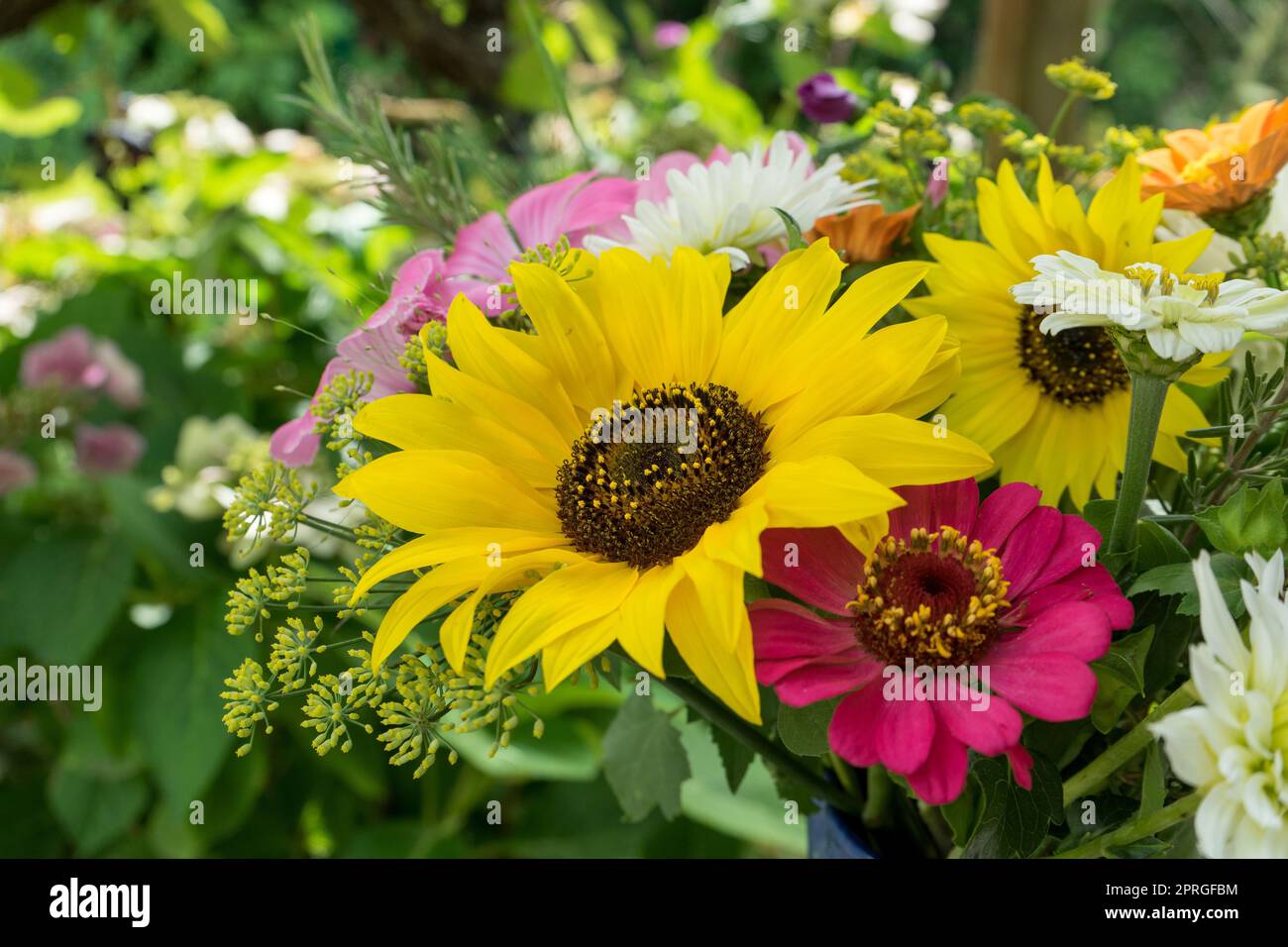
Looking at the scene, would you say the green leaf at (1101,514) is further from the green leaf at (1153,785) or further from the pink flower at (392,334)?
the pink flower at (392,334)

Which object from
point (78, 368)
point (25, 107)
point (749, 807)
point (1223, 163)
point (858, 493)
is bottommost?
point (749, 807)

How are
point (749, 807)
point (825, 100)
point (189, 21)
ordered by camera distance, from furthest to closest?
point (189, 21)
point (749, 807)
point (825, 100)

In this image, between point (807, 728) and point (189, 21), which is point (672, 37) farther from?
point (807, 728)

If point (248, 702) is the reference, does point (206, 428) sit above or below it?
above

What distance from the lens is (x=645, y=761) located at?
391mm

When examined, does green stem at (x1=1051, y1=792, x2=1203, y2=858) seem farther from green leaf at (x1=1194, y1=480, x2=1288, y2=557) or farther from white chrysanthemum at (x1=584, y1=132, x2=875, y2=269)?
white chrysanthemum at (x1=584, y1=132, x2=875, y2=269)

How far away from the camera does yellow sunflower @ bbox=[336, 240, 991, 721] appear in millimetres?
238

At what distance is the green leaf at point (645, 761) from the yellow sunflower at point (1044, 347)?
152 millimetres

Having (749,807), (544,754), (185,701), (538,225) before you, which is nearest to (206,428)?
(185,701)

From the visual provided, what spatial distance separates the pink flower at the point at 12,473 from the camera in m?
0.86

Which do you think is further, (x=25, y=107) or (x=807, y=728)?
(x=25, y=107)

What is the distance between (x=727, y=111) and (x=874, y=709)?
110 cm

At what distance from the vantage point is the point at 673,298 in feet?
0.94

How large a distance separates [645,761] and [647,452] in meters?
0.14
